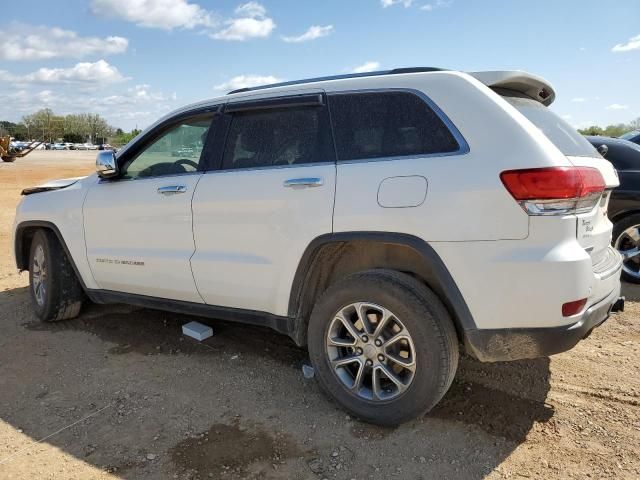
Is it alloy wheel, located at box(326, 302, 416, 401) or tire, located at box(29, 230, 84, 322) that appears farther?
tire, located at box(29, 230, 84, 322)

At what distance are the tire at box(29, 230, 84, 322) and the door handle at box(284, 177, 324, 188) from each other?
2.62 metres

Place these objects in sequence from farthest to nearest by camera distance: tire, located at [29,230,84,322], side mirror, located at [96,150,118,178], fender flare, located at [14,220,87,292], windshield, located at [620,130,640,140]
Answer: windshield, located at [620,130,640,140] → tire, located at [29,230,84,322] → fender flare, located at [14,220,87,292] → side mirror, located at [96,150,118,178]

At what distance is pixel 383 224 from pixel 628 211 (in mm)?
4132

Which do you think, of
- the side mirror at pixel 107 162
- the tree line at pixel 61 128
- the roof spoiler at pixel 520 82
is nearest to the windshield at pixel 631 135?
the roof spoiler at pixel 520 82

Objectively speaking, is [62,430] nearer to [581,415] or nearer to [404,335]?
[404,335]

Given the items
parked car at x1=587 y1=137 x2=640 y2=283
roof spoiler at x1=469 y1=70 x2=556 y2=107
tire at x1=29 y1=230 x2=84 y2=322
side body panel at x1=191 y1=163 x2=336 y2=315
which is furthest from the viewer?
parked car at x1=587 y1=137 x2=640 y2=283

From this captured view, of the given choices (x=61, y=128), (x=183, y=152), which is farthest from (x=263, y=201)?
(x=61, y=128)

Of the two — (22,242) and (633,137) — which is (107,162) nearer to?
(22,242)

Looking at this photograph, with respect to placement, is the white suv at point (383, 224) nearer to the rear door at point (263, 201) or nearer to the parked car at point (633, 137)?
the rear door at point (263, 201)

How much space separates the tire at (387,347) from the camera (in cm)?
275

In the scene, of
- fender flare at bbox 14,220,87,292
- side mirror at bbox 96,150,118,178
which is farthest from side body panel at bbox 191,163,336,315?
fender flare at bbox 14,220,87,292

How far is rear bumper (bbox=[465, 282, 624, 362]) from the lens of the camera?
256 cm

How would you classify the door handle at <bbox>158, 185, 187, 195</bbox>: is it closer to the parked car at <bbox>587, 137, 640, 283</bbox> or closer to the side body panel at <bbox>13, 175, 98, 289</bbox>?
the side body panel at <bbox>13, 175, 98, 289</bbox>

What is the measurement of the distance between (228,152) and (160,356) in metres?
1.68
